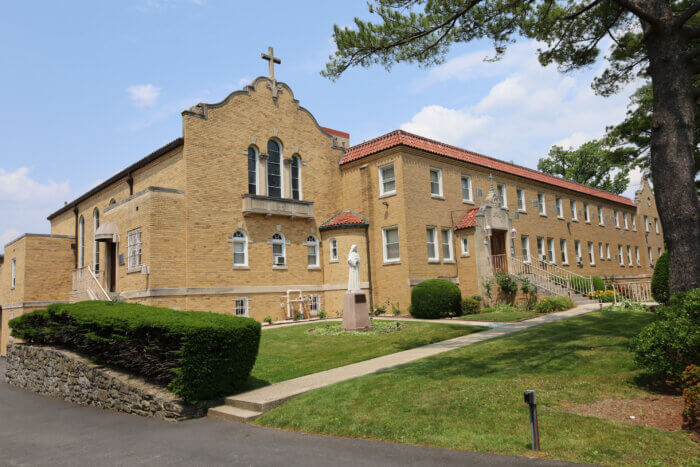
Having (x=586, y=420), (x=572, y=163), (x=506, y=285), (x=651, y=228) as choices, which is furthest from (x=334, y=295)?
(x=572, y=163)

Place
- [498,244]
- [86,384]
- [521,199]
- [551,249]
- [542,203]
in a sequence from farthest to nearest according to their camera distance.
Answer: [542,203], [551,249], [521,199], [498,244], [86,384]

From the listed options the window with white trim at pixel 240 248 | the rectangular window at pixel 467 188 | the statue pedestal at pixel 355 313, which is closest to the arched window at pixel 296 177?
the window with white trim at pixel 240 248

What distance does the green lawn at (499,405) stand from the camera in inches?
225

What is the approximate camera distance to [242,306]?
71.0 ft

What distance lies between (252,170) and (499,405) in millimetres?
18271

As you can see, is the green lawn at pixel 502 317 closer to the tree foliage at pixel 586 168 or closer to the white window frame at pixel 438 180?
the white window frame at pixel 438 180

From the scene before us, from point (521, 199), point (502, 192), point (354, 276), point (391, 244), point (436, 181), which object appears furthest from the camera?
point (521, 199)

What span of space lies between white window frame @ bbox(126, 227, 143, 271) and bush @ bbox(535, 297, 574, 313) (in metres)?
→ 17.0

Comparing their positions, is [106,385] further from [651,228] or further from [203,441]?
[651,228]

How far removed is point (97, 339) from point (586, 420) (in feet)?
33.4

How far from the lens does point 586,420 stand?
21.0 ft

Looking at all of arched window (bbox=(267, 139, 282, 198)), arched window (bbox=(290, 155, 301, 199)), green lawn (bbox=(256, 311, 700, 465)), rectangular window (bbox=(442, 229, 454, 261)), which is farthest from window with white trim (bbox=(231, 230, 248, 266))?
green lawn (bbox=(256, 311, 700, 465))

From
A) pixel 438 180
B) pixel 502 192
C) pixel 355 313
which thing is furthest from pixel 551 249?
pixel 355 313

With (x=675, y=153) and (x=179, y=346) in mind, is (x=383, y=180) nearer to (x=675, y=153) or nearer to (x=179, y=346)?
(x=675, y=153)
